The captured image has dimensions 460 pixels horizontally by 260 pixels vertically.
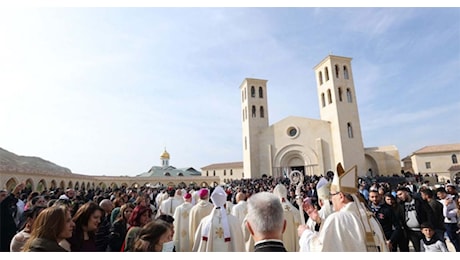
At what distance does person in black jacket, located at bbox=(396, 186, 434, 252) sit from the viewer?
4699 mm

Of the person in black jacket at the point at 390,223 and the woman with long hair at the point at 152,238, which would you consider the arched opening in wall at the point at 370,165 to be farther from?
the woman with long hair at the point at 152,238

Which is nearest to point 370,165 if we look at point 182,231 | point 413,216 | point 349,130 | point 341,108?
point 349,130

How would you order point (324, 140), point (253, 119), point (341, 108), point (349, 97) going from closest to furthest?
point (341, 108) → point (324, 140) → point (349, 97) → point (253, 119)

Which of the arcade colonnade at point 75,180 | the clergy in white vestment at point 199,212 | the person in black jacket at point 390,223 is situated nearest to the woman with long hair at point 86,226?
the clergy in white vestment at point 199,212

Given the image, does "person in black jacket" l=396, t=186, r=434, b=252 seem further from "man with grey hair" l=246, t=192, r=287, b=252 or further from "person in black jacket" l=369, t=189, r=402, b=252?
"man with grey hair" l=246, t=192, r=287, b=252

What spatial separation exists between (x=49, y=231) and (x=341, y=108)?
3085 cm

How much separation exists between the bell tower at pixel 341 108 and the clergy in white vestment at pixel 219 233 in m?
25.8

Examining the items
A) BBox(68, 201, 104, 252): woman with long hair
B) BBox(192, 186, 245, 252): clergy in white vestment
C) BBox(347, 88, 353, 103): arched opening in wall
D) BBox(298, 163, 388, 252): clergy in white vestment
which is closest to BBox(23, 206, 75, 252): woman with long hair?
BBox(68, 201, 104, 252): woman with long hair

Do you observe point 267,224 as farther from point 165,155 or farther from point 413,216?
point 165,155

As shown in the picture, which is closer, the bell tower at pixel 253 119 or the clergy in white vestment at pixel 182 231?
the clergy in white vestment at pixel 182 231

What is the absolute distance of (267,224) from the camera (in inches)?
67.6

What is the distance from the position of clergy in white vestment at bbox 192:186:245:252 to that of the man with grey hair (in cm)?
233

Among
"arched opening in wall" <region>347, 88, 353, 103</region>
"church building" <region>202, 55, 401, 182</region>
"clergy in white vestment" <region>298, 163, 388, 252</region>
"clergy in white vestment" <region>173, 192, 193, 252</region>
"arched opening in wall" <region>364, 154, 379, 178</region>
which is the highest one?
"arched opening in wall" <region>347, 88, 353, 103</region>

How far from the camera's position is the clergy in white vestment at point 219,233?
386 cm
